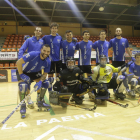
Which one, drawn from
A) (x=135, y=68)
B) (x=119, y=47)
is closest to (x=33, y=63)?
(x=119, y=47)

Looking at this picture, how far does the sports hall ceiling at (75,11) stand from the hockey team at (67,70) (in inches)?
287

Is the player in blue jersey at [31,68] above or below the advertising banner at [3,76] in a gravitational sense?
above

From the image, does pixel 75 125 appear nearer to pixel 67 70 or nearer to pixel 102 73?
pixel 67 70

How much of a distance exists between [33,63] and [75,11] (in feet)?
35.5

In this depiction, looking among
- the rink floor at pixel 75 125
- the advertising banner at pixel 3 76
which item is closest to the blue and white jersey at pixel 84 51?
the rink floor at pixel 75 125

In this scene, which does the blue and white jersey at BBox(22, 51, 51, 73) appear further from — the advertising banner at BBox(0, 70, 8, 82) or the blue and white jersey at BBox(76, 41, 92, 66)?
the advertising banner at BBox(0, 70, 8, 82)

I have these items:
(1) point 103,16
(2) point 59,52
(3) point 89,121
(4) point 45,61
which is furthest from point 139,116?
(1) point 103,16

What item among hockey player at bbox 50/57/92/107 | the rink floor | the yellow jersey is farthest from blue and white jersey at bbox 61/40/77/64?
the rink floor

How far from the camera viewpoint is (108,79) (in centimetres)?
384

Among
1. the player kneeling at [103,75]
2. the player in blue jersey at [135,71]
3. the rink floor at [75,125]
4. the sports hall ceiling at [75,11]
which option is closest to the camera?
the rink floor at [75,125]

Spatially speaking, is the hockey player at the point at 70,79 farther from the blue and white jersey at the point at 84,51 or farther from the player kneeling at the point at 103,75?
the blue and white jersey at the point at 84,51

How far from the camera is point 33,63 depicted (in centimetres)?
291

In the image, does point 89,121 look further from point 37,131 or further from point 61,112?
point 37,131

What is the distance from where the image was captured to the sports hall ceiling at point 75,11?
10.5 meters
